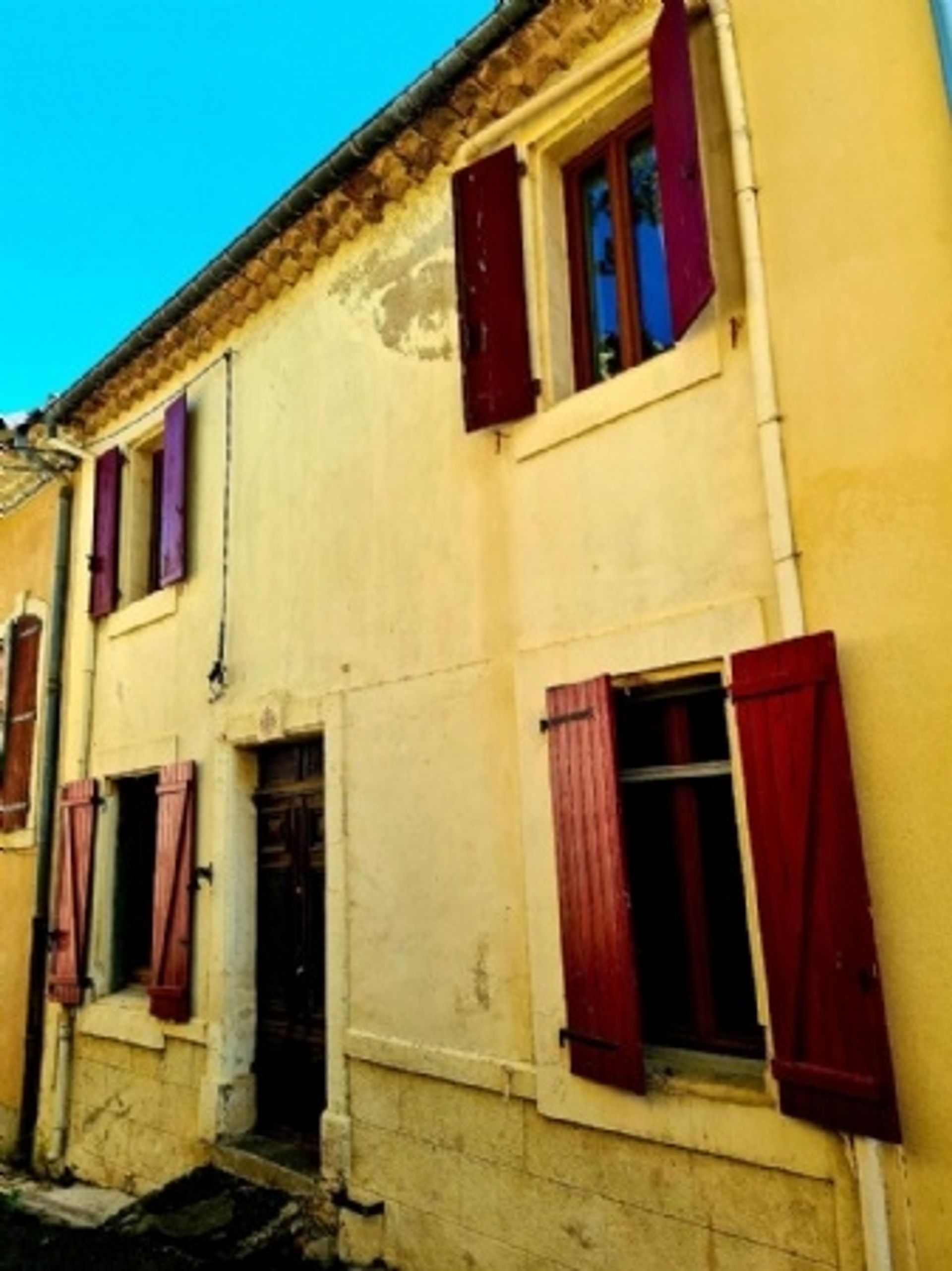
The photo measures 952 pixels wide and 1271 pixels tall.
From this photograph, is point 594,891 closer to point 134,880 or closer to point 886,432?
point 886,432

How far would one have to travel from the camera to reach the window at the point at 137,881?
6.41 m

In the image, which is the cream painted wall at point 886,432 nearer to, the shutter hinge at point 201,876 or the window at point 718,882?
the window at point 718,882

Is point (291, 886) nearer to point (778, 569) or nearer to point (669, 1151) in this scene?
point (669, 1151)

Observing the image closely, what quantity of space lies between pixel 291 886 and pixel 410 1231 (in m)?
2.17

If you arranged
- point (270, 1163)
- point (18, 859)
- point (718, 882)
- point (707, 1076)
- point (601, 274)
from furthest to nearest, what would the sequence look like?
point (18, 859) < point (270, 1163) < point (601, 274) < point (718, 882) < point (707, 1076)


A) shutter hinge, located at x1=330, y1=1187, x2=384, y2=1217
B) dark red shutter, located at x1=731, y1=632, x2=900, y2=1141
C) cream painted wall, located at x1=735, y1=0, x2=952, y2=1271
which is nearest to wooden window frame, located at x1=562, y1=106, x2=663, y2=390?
cream painted wall, located at x1=735, y1=0, x2=952, y2=1271

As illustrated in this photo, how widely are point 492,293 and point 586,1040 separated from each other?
371cm

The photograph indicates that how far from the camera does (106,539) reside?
7.92m

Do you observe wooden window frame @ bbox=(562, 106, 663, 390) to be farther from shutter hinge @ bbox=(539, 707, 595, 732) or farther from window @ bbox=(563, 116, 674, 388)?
shutter hinge @ bbox=(539, 707, 595, 732)

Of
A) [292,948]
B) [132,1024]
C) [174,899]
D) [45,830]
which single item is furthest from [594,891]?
[45,830]

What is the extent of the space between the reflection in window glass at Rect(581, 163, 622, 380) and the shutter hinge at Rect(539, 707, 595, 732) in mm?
1743

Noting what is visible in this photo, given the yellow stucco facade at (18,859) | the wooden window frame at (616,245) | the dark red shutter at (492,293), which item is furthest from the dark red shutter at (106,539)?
the wooden window frame at (616,245)

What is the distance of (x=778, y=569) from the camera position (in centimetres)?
361

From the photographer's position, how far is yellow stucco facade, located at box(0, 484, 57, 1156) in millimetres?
7863
